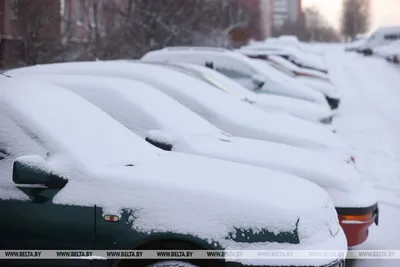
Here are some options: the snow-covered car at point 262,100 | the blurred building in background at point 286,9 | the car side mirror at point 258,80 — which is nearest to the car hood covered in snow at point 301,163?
the snow-covered car at point 262,100

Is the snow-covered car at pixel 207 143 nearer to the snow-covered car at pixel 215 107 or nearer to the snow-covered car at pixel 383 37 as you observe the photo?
the snow-covered car at pixel 215 107

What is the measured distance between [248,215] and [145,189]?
1.99 ft

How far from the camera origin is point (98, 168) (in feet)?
12.1

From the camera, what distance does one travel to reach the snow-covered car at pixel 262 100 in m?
9.10

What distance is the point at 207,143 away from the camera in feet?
18.4

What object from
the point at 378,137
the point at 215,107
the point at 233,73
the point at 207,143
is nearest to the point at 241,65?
the point at 233,73

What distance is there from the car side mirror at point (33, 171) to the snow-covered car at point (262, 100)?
537 cm

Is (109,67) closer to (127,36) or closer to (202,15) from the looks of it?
(127,36)

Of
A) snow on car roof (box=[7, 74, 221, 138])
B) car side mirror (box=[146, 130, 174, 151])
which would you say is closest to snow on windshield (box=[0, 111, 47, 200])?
car side mirror (box=[146, 130, 174, 151])

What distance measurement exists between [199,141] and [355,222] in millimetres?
1542

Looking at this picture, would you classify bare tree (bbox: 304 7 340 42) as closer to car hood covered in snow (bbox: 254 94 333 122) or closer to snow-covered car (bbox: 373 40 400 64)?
snow-covered car (bbox: 373 40 400 64)

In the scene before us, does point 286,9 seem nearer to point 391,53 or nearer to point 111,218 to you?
point 391,53

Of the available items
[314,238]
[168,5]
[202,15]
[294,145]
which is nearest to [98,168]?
[314,238]

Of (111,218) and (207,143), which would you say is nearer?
(111,218)
